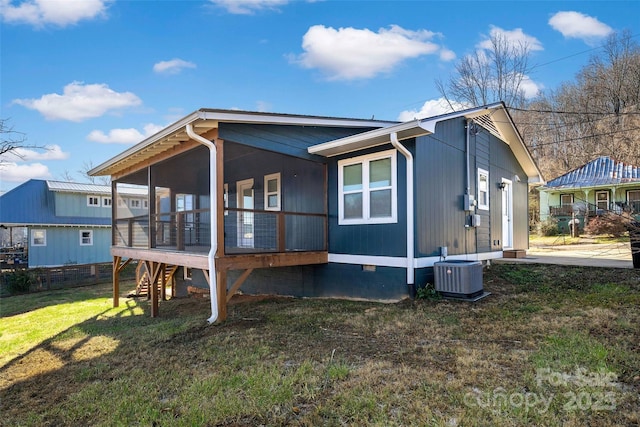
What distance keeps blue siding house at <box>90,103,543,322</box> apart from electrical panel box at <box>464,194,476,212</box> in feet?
0.11

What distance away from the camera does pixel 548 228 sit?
2016 cm

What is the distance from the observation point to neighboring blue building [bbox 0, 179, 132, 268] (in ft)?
64.3

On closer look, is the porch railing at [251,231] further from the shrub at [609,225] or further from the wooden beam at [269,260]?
the shrub at [609,225]

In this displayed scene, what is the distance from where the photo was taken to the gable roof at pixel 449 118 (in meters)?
6.34

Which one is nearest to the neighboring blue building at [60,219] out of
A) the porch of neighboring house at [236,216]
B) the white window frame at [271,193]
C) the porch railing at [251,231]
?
the porch of neighboring house at [236,216]

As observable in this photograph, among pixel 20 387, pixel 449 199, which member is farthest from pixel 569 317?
pixel 20 387

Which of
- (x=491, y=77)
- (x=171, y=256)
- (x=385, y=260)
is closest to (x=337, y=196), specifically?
(x=385, y=260)

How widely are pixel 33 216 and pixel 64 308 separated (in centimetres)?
1218

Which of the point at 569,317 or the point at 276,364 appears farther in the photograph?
the point at 569,317

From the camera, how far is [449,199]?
789 centimetres

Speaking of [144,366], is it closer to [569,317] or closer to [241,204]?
[569,317]

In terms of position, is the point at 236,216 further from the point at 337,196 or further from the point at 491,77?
the point at 491,77

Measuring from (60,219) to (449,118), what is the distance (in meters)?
21.3

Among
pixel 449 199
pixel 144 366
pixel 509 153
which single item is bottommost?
pixel 144 366
